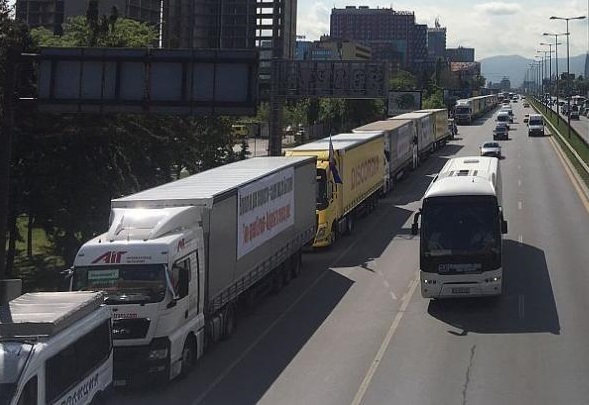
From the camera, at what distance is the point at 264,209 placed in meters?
21.1

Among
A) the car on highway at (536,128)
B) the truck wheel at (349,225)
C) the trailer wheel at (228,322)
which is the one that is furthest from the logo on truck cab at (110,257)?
the car on highway at (536,128)

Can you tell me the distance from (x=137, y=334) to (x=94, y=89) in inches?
491

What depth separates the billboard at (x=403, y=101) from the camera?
9956 centimetres

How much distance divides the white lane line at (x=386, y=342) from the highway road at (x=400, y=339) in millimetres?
30

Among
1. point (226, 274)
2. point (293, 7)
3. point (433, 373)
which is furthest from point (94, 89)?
point (293, 7)

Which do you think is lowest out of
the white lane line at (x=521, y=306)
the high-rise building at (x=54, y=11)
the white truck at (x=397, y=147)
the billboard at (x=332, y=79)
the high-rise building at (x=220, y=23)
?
the white lane line at (x=521, y=306)

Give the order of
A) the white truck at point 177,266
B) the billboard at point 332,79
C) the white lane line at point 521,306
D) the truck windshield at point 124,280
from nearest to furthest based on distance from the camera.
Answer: the white truck at point 177,266, the truck windshield at point 124,280, the white lane line at point 521,306, the billboard at point 332,79

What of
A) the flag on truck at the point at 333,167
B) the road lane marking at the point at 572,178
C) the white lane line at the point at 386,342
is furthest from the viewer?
the road lane marking at the point at 572,178

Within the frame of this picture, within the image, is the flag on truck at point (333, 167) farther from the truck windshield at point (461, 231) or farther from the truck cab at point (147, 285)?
the truck cab at point (147, 285)

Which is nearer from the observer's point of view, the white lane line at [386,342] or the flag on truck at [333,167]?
the white lane line at [386,342]

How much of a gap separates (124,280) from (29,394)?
494 centimetres

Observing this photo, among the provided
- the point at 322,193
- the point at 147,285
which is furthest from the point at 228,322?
the point at 322,193

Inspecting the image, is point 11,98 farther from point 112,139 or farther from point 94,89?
point 112,139

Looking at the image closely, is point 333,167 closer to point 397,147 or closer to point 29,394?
point 397,147
